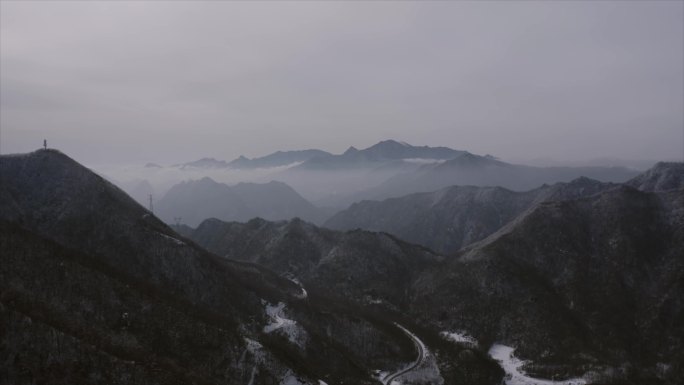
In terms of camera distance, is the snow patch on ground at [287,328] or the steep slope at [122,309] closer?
the steep slope at [122,309]

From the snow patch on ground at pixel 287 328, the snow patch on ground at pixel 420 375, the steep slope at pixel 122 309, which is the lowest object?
the snow patch on ground at pixel 420 375

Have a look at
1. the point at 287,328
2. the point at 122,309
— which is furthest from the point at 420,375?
the point at 122,309

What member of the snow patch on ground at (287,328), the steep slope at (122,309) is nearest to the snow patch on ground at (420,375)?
the steep slope at (122,309)

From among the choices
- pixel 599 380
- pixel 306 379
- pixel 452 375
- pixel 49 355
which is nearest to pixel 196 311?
pixel 306 379

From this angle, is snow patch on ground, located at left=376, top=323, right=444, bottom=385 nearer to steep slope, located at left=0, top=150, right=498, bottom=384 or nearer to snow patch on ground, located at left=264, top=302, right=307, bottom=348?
steep slope, located at left=0, top=150, right=498, bottom=384

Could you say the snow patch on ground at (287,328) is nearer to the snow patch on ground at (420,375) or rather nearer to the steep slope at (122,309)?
the steep slope at (122,309)

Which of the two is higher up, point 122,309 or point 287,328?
point 122,309

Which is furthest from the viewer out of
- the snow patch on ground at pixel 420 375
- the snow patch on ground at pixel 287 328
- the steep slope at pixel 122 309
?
the snow patch on ground at pixel 420 375

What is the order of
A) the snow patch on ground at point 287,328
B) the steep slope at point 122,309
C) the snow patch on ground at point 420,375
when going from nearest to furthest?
the steep slope at point 122,309 < the snow patch on ground at point 287,328 < the snow patch on ground at point 420,375

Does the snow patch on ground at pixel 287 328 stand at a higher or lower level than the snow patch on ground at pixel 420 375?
higher

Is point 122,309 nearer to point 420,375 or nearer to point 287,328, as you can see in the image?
point 287,328
